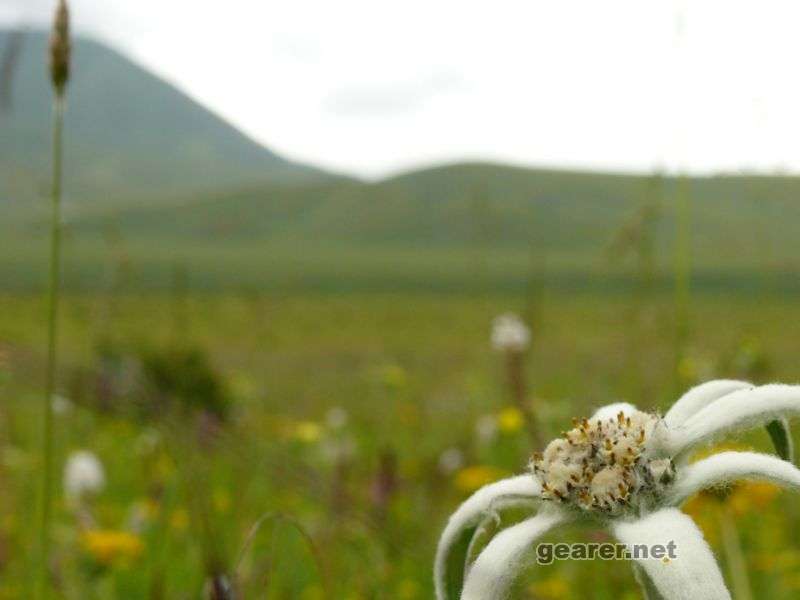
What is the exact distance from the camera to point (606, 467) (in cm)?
143

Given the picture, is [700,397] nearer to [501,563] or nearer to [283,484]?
[501,563]

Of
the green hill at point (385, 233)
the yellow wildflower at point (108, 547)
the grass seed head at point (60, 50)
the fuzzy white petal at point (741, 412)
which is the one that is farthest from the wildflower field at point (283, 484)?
the green hill at point (385, 233)

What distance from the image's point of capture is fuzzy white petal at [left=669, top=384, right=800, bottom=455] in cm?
135

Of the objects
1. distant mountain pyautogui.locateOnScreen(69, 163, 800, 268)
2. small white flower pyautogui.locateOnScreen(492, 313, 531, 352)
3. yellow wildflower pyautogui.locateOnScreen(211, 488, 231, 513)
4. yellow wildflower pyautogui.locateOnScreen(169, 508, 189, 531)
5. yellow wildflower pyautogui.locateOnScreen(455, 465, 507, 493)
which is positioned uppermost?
distant mountain pyautogui.locateOnScreen(69, 163, 800, 268)

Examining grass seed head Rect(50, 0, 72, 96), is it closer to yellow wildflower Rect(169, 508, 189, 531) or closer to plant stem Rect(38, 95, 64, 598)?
plant stem Rect(38, 95, 64, 598)

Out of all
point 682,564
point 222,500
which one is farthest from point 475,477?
point 682,564

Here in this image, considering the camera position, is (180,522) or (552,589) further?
(180,522)

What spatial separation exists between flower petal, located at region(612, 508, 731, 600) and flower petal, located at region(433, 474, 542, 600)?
9.4 inches

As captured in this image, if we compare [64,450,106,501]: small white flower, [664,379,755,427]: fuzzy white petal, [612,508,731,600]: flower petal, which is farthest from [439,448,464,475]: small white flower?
[612,508,731,600]: flower petal

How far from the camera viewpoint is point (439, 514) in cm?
553

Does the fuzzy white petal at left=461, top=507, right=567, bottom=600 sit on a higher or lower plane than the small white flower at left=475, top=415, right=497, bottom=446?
higher

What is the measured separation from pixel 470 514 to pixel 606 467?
0.20 metres

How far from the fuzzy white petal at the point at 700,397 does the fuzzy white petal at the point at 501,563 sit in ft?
1.04

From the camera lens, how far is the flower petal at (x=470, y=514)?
147 cm
